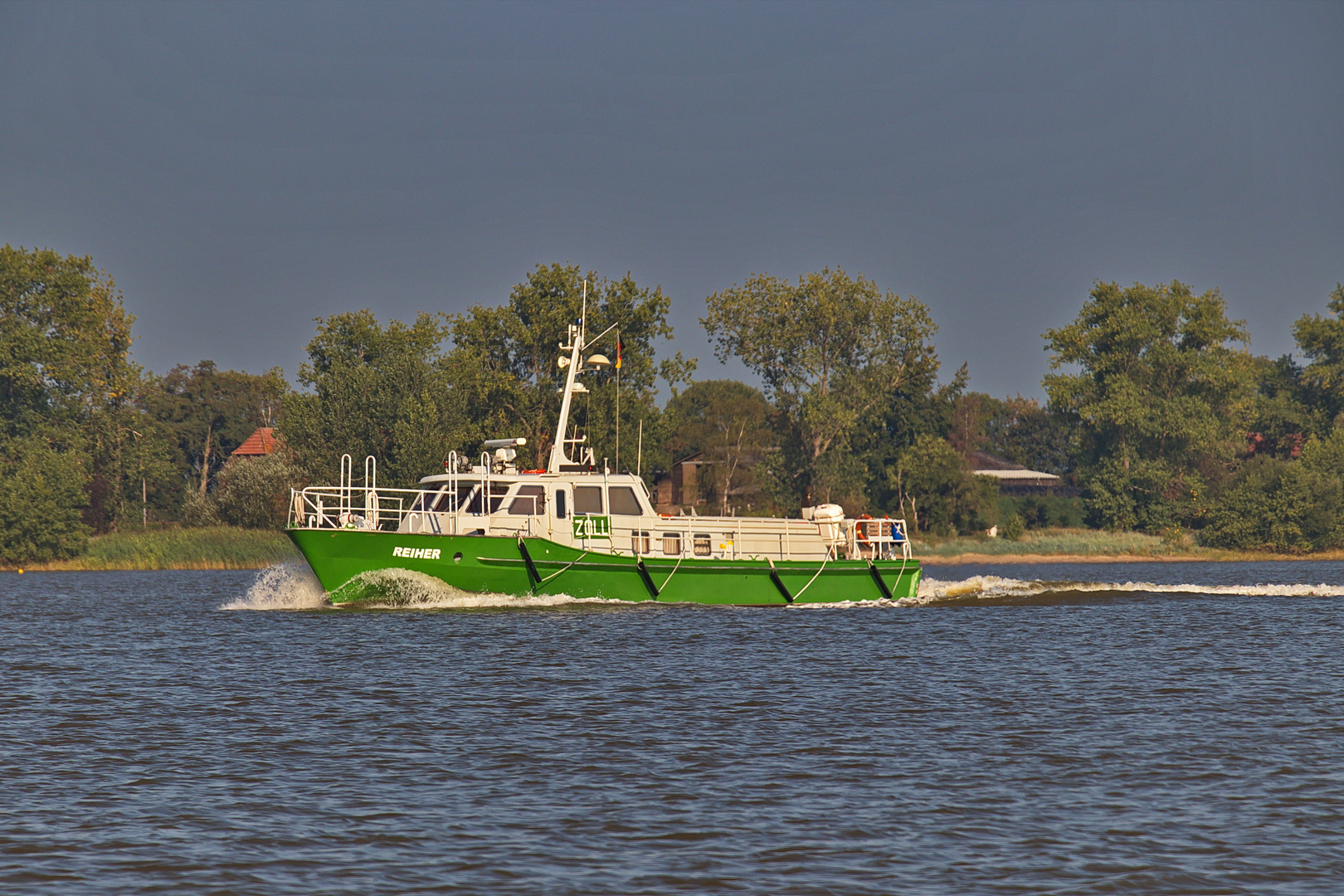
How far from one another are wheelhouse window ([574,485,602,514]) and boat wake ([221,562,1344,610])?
7.22 ft

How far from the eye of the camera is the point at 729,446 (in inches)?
3492

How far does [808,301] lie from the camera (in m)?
87.4

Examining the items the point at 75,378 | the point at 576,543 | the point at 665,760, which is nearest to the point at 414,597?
the point at 576,543

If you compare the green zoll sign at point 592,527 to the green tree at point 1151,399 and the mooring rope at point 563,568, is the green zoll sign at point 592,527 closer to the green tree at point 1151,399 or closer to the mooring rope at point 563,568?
the mooring rope at point 563,568

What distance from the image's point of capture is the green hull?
29.2 meters

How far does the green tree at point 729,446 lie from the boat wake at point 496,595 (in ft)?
126

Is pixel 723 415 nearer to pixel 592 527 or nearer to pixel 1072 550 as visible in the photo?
pixel 1072 550

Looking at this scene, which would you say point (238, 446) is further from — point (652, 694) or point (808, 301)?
point (652, 694)

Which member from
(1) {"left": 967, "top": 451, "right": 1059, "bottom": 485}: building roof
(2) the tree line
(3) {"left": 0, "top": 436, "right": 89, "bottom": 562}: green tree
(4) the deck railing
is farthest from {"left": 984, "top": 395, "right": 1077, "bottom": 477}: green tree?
(4) the deck railing

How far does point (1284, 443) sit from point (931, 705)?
292ft

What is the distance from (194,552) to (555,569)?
3736 centimetres

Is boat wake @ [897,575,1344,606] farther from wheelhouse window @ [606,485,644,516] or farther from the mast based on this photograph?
the mast

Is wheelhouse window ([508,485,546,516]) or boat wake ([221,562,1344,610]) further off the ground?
wheelhouse window ([508,485,546,516])

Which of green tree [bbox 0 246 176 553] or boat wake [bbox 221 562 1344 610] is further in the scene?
green tree [bbox 0 246 176 553]
